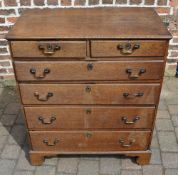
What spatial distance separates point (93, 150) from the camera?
2613mm

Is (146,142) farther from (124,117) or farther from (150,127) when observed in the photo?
(124,117)

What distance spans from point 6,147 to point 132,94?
5.09 feet

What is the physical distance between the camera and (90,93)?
7.30 feet

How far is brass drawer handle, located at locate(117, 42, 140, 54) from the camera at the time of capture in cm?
198

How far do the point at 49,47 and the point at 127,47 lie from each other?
Answer: 565mm

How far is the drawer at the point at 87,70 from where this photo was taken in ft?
6.81

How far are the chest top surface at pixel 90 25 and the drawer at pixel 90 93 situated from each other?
1.39 ft

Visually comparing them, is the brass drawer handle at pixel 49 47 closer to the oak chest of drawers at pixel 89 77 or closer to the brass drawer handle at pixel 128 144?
the oak chest of drawers at pixel 89 77

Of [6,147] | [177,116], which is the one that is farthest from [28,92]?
[177,116]

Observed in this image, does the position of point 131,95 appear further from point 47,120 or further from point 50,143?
point 50,143

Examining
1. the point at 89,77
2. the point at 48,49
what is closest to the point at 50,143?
the point at 89,77

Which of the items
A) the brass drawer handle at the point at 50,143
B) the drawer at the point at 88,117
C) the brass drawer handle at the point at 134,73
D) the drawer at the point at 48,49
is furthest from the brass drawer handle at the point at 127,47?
the brass drawer handle at the point at 50,143

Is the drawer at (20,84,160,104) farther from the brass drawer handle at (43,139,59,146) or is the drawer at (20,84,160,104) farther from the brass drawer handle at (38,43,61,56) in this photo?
the brass drawer handle at (43,139,59,146)

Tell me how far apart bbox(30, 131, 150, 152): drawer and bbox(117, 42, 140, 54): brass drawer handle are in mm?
811
